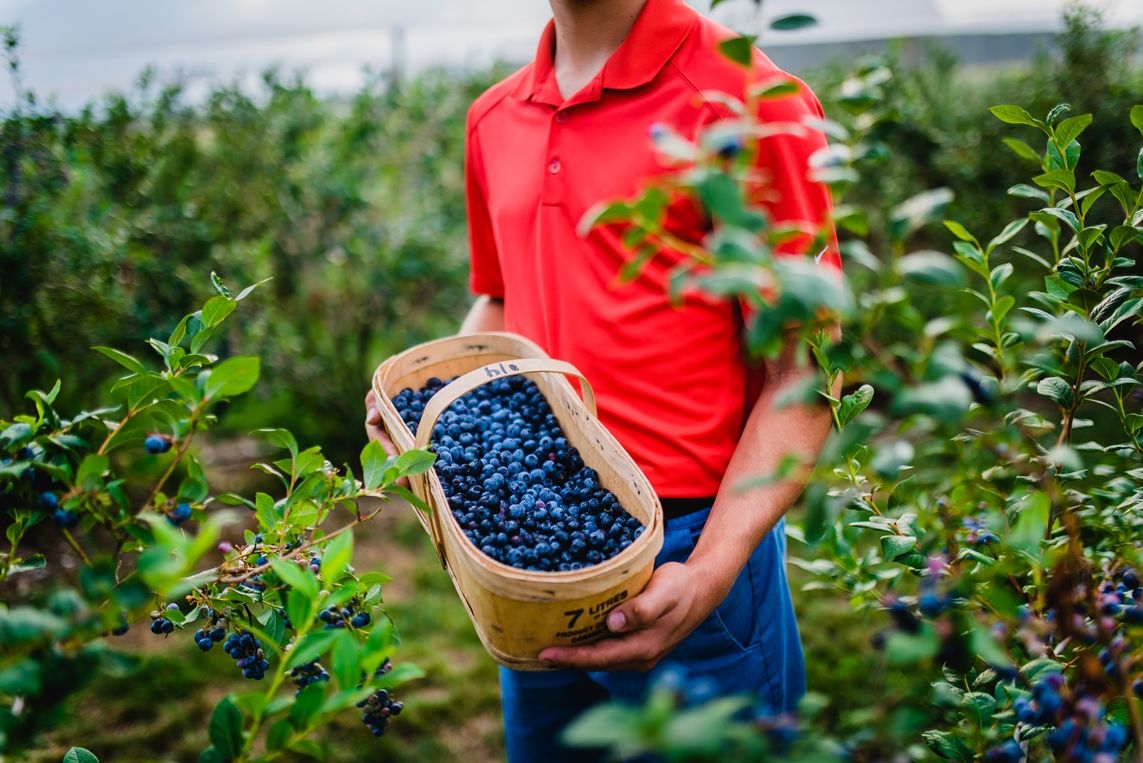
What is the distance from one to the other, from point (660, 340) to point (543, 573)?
52 centimetres

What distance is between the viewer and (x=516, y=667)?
1.09 m

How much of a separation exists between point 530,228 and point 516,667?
0.78 metres

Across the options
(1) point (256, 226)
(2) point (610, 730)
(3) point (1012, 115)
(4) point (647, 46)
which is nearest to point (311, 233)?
(1) point (256, 226)

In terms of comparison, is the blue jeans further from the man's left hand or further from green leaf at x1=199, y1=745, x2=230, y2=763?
green leaf at x1=199, y1=745, x2=230, y2=763

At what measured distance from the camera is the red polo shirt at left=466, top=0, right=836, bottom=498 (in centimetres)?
135

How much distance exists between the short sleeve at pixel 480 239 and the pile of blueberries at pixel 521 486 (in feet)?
1.50

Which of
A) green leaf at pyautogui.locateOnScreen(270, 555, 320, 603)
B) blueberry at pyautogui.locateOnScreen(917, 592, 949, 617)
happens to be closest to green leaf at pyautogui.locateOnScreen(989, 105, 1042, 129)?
blueberry at pyautogui.locateOnScreen(917, 592, 949, 617)

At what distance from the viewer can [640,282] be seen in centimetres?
136

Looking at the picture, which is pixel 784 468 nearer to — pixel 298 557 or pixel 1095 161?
pixel 298 557

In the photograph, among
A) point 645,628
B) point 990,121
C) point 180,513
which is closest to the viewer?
point 180,513

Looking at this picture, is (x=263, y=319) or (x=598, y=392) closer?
(x=598, y=392)

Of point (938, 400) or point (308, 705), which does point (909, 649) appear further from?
point (308, 705)

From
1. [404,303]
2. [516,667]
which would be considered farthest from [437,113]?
[516,667]

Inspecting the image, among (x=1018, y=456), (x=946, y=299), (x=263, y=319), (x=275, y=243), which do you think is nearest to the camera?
(x=1018, y=456)
